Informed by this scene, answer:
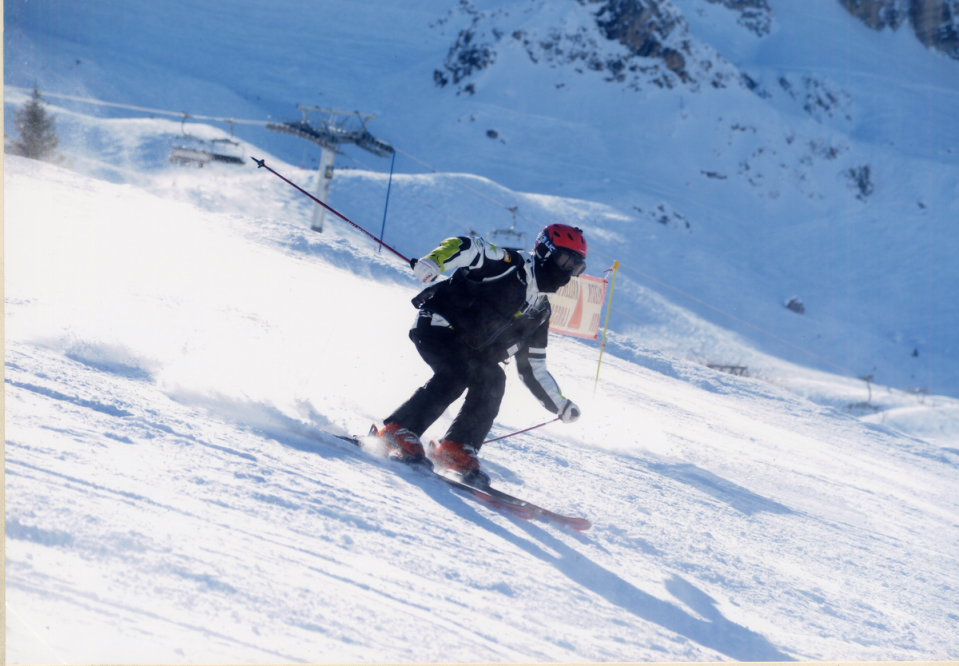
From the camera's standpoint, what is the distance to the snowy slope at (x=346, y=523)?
1.64 meters

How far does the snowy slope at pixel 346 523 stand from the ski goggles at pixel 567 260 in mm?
1203

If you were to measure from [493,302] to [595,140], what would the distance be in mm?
37856

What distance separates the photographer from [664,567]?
2.81 m

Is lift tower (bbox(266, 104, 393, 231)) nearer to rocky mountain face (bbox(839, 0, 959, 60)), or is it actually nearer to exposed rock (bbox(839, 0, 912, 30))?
exposed rock (bbox(839, 0, 912, 30))

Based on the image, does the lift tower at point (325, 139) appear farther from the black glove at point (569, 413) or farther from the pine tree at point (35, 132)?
the black glove at point (569, 413)

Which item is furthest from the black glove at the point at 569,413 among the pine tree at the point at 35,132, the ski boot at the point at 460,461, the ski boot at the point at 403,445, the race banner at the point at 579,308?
the pine tree at the point at 35,132

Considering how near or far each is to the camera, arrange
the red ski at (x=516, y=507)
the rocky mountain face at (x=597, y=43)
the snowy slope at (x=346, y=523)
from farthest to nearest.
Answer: the rocky mountain face at (x=597, y=43), the red ski at (x=516, y=507), the snowy slope at (x=346, y=523)

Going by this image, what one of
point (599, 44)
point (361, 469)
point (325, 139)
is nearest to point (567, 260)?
point (361, 469)

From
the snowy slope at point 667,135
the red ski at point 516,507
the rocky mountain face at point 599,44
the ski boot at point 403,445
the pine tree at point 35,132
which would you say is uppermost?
the rocky mountain face at point 599,44

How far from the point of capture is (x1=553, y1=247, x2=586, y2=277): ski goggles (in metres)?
3.51

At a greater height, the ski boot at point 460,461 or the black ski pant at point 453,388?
the black ski pant at point 453,388

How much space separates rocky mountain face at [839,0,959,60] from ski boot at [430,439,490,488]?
7178 centimetres

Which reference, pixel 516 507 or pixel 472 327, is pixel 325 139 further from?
pixel 516 507

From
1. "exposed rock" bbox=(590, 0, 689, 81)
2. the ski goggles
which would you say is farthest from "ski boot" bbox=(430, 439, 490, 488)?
"exposed rock" bbox=(590, 0, 689, 81)
